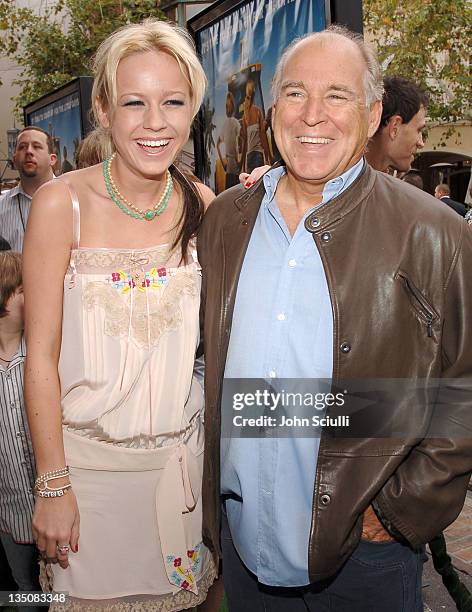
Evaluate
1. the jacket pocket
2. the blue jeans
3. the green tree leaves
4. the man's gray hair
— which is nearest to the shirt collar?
the man's gray hair

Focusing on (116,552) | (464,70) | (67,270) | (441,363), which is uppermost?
(464,70)

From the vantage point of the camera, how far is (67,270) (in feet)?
6.99

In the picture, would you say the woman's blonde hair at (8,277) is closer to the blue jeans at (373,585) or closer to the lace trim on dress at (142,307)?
the lace trim on dress at (142,307)

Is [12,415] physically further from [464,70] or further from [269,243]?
[464,70]

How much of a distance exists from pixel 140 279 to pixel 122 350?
8.7 inches

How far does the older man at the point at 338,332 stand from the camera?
1.86 meters

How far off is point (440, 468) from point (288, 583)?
530 millimetres

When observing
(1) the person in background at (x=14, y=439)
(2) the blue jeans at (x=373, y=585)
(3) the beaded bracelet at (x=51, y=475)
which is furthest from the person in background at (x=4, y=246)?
(2) the blue jeans at (x=373, y=585)

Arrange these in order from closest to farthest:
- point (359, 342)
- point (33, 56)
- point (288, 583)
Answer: point (359, 342)
point (288, 583)
point (33, 56)

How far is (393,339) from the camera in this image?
6.10 ft

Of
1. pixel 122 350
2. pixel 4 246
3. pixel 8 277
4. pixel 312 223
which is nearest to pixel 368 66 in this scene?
pixel 312 223

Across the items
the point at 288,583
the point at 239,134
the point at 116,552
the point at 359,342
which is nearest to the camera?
the point at 359,342

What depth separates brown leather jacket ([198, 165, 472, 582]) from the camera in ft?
6.09

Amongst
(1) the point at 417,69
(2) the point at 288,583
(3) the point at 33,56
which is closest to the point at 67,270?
(2) the point at 288,583
